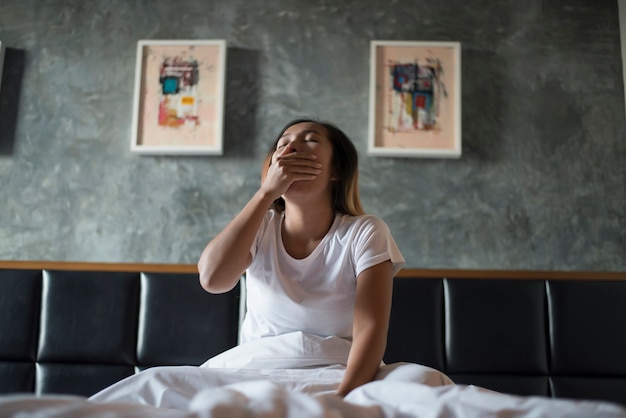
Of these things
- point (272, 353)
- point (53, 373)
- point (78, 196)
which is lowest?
point (53, 373)

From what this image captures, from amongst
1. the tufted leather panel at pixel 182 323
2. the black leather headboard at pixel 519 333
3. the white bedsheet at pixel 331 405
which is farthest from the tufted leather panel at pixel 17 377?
the white bedsheet at pixel 331 405

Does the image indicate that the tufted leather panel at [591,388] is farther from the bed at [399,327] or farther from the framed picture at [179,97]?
the framed picture at [179,97]

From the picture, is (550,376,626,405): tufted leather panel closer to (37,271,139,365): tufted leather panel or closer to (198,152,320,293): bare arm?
(198,152,320,293): bare arm

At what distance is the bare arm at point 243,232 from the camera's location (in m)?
1.42

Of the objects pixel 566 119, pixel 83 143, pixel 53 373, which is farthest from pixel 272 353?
pixel 566 119

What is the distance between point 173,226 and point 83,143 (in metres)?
0.48

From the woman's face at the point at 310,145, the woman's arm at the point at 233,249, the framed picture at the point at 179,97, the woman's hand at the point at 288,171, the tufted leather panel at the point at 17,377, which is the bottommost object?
the tufted leather panel at the point at 17,377

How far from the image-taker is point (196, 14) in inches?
92.4

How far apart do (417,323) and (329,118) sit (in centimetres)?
85

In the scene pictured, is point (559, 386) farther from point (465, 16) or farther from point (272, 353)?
point (465, 16)

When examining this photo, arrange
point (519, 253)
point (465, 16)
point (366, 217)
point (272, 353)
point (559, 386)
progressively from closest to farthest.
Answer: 1. point (272, 353)
2. point (366, 217)
3. point (559, 386)
4. point (519, 253)
5. point (465, 16)

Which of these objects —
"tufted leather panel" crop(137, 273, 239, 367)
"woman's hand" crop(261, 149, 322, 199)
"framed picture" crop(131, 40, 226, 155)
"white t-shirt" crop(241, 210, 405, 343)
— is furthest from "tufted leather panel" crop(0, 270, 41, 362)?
"woman's hand" crop(261, 149, 322, 199)

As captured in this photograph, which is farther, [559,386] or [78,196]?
[78,196]

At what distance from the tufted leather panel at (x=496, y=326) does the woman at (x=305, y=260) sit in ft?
1.31
